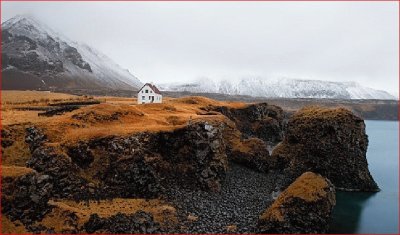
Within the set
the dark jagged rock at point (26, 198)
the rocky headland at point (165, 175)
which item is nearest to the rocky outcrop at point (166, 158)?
the rocky headland at point (165, 175)

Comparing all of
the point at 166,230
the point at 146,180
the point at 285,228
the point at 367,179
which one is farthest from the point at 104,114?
the point at 367,179

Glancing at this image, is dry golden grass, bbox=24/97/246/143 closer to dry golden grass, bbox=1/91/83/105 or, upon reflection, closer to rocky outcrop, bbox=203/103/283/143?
dry golden grass, bbox=1/91/83/105

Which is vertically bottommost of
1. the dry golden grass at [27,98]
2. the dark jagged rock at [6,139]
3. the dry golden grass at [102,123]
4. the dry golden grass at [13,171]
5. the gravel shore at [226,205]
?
the gravel shore at [226,205]

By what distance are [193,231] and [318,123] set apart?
37.7 metres

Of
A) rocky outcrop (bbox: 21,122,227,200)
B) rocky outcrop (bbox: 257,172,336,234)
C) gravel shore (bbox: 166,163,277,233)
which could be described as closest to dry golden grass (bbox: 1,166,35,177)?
rocky outcrop (bbox: 21,122,227,200)

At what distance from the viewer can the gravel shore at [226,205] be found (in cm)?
4700

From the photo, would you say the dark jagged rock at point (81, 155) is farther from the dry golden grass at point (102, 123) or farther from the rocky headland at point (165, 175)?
the dry golden grass at point (102, 123)

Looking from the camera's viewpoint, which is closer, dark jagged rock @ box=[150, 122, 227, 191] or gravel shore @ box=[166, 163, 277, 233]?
gravel shore @ box=[166, 163, 277, 233]

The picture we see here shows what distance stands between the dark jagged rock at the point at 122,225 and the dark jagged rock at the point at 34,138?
599 inches

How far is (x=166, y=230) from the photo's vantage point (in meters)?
45.1

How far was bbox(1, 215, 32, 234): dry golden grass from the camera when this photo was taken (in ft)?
128

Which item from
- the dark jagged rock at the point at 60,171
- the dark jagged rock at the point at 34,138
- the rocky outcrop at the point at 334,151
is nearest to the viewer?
the dark jagged rock at the point at 60,171

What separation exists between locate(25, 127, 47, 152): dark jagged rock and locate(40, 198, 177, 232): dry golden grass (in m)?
9.87

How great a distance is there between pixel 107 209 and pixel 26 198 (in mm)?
9656
